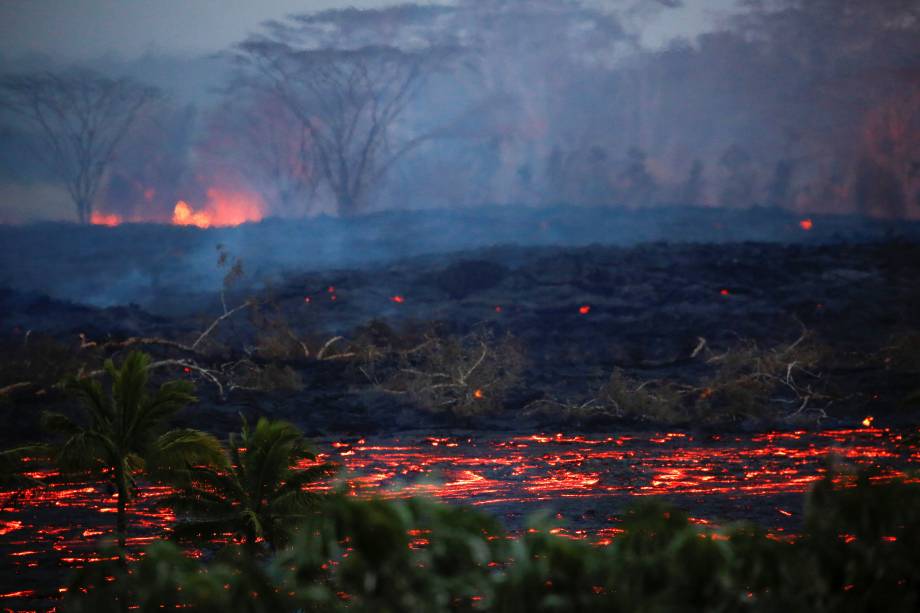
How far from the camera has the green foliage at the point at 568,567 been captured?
5.68 meters

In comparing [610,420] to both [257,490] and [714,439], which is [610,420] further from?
[257,490]

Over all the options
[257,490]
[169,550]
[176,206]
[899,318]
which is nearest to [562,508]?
[257,490]

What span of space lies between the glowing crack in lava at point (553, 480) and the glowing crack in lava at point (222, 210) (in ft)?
178

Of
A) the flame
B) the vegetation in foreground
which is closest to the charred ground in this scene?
the flame

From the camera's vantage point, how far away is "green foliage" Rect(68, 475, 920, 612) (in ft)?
Answer: 18.6

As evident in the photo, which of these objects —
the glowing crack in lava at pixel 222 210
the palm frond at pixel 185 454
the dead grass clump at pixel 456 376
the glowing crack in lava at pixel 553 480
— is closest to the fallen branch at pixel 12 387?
the glowing crack in lava at pixel 553 480

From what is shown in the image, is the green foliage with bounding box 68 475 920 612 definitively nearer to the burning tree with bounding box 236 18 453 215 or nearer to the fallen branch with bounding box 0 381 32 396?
the fallen branch with bounding box 0 381 32 396

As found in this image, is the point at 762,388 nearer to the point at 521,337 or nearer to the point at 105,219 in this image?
the point at 521,337

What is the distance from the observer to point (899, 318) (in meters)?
46.0

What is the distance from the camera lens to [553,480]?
76.8ft

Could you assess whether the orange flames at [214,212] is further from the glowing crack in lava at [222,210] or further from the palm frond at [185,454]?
the palm frond at [185,454]

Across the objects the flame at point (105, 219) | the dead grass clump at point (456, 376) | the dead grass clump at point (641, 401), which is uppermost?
the flame at point (105, 219)

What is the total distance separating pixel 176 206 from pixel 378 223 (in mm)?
19050

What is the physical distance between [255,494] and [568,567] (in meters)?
8.09
